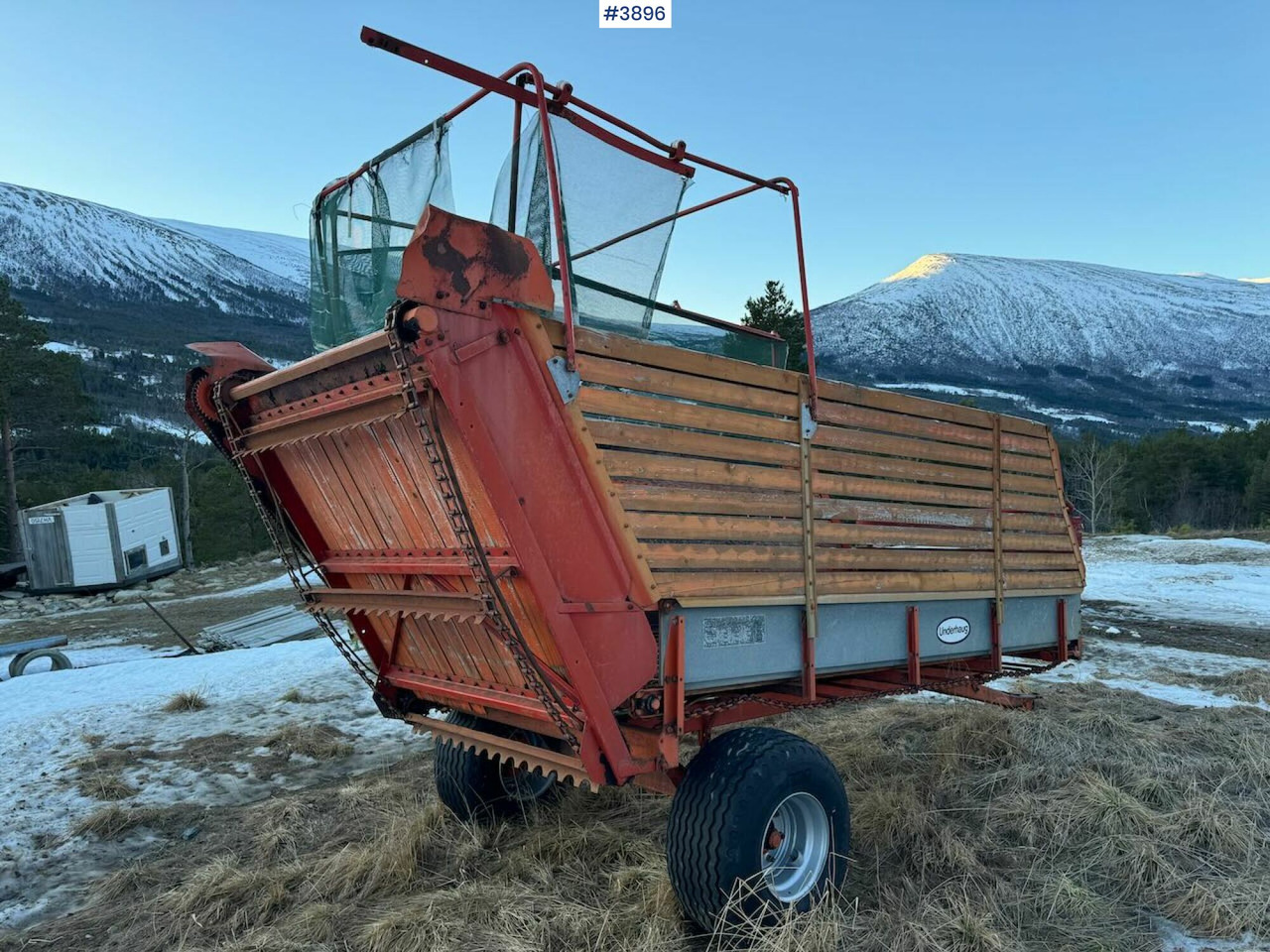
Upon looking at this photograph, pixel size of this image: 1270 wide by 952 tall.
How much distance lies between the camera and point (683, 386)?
11.2ft

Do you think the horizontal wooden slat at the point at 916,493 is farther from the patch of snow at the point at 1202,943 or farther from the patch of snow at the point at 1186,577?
the patch of snow at the point at 1186,577

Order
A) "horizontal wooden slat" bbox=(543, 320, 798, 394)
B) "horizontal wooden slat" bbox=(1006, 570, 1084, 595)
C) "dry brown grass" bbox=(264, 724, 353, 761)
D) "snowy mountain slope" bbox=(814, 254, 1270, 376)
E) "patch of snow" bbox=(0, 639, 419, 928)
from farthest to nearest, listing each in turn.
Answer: "snowy mountain slope" bbox=(814, 254, 1270, 376) < "dry brown grass" bbox=(264, 724, 353, 761) < "horizontal wooden slat" bbox=(1006, 570, 1084, 595) < "patch of snow" bbox=(0, 639, 419, 928) < "horizontal wooden slat" bbox=(543, 320, 798, 394)

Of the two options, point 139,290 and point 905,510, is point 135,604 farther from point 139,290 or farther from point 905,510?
point 139,290

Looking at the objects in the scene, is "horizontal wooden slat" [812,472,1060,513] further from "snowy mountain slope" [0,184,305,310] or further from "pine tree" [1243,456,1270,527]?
"snowy mountain slope" [0,184,305,310]

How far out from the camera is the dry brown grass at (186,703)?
24.3 ft

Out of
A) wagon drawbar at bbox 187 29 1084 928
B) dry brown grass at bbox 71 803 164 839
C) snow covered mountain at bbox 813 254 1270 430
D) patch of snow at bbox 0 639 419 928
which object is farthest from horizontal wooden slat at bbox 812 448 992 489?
snow covered mountain at bbox 813 254 1270 430

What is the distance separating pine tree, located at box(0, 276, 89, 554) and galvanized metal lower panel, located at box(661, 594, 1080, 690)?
33444mm

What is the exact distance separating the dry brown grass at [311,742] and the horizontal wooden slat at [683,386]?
180 inches

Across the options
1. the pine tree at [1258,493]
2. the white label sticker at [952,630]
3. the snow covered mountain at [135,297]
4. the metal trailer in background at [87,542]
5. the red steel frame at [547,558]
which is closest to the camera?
the red steel frame at [547,558]

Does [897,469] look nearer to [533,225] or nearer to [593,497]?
[593,497]

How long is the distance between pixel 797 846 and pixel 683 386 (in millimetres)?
2040

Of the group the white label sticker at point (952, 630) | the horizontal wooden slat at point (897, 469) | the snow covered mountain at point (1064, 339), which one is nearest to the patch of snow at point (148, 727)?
the white label sticker at point (952, 630)

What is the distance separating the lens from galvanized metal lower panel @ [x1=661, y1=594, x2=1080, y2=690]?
11.2 feet

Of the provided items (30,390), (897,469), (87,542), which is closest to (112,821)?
(897,469)
